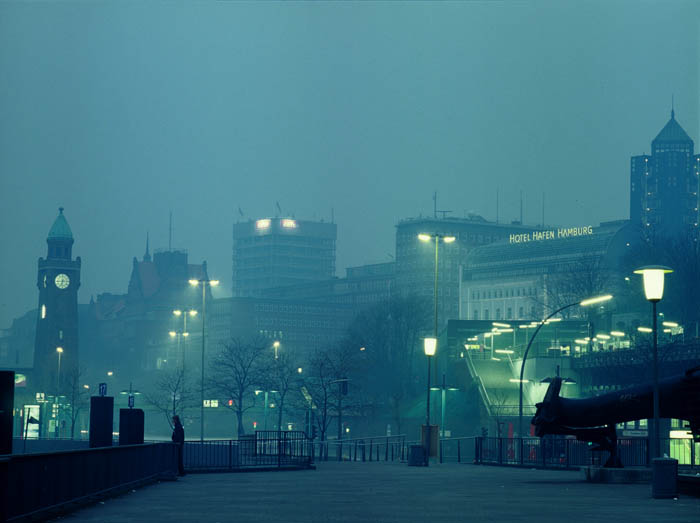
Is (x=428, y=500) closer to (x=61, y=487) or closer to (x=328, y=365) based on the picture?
(x=61, y=487)

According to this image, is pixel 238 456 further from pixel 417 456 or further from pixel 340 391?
pixel 340 391

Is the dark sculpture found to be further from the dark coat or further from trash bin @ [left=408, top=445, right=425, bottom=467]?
trash bin @ [left=408, top=445, right=425, bottom=467]

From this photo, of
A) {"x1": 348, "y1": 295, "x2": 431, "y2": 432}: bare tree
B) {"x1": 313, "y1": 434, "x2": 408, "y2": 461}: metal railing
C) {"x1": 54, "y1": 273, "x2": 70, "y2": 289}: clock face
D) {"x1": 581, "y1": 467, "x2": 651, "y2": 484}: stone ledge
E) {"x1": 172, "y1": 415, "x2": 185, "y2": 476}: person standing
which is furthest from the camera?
{"x1": 54, "y1": 273, "x2": 70, "y2": 289}: clock face

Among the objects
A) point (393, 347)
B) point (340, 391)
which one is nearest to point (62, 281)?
point (393, 347)

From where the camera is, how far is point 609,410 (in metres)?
33.4

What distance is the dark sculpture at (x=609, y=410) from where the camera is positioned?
31.1 metres

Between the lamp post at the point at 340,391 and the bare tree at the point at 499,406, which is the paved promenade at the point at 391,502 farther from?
the bare tree at the point at 499,406

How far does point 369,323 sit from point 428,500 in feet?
392

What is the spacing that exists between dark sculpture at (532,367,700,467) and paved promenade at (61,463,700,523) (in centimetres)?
139

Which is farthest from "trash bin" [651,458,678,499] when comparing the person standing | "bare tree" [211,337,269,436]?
"bare tree" [211,337,269,436]

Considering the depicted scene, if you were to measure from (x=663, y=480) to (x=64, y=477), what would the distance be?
1193cm

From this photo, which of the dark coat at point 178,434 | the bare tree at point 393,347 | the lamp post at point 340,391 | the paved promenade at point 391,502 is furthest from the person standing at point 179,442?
the bare tree at point 393,347

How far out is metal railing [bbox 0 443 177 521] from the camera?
57.0 ft

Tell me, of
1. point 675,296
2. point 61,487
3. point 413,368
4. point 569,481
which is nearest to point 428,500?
point 61,487
